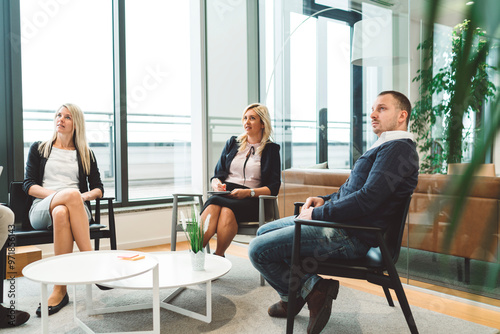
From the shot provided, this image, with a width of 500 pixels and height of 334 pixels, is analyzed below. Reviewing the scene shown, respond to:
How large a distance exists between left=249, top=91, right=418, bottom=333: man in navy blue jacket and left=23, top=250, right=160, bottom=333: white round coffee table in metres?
0.55

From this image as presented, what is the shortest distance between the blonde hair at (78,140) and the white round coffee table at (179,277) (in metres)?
0.96

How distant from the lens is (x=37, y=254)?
10.5ft

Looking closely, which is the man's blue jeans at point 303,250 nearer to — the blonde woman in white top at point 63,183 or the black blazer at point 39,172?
the blonde woman in white top at point 63,183

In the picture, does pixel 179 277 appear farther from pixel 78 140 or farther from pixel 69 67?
pixel 69 67

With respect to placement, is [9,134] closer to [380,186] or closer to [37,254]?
[37,254]

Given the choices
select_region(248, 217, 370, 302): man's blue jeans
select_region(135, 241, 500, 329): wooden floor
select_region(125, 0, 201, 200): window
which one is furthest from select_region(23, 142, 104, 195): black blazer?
select_region(135, 241, 500, 329): wooden floor

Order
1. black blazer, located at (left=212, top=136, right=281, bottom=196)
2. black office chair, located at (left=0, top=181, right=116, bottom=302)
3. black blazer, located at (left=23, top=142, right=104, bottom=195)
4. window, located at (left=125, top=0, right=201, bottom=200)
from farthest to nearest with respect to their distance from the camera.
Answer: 1. window, located at (left=125, top=0, right=201, bottom=200)
2. black blazer, located at (left=212, top=136, right=281, bottom=196)
3. black blazer, located at (left=23, top=142, right=104, bottom=195)
4. black office chair, located at (left=0, top=181, right=116, bottom=302)

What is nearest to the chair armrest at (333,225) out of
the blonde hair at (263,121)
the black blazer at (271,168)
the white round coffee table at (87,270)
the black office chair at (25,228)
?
the white round coffee table at (87,270)

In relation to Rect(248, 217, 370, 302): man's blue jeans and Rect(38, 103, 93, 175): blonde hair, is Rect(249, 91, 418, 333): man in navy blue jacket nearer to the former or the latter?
Rect(248, 217, 370, 302): man's blue jeans

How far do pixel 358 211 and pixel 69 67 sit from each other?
10.5 feet

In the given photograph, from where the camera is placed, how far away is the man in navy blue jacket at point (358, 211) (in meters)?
1.93

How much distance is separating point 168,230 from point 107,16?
2255mm

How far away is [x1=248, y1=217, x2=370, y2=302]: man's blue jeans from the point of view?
1.98 m

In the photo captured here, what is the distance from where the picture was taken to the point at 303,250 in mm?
2023
